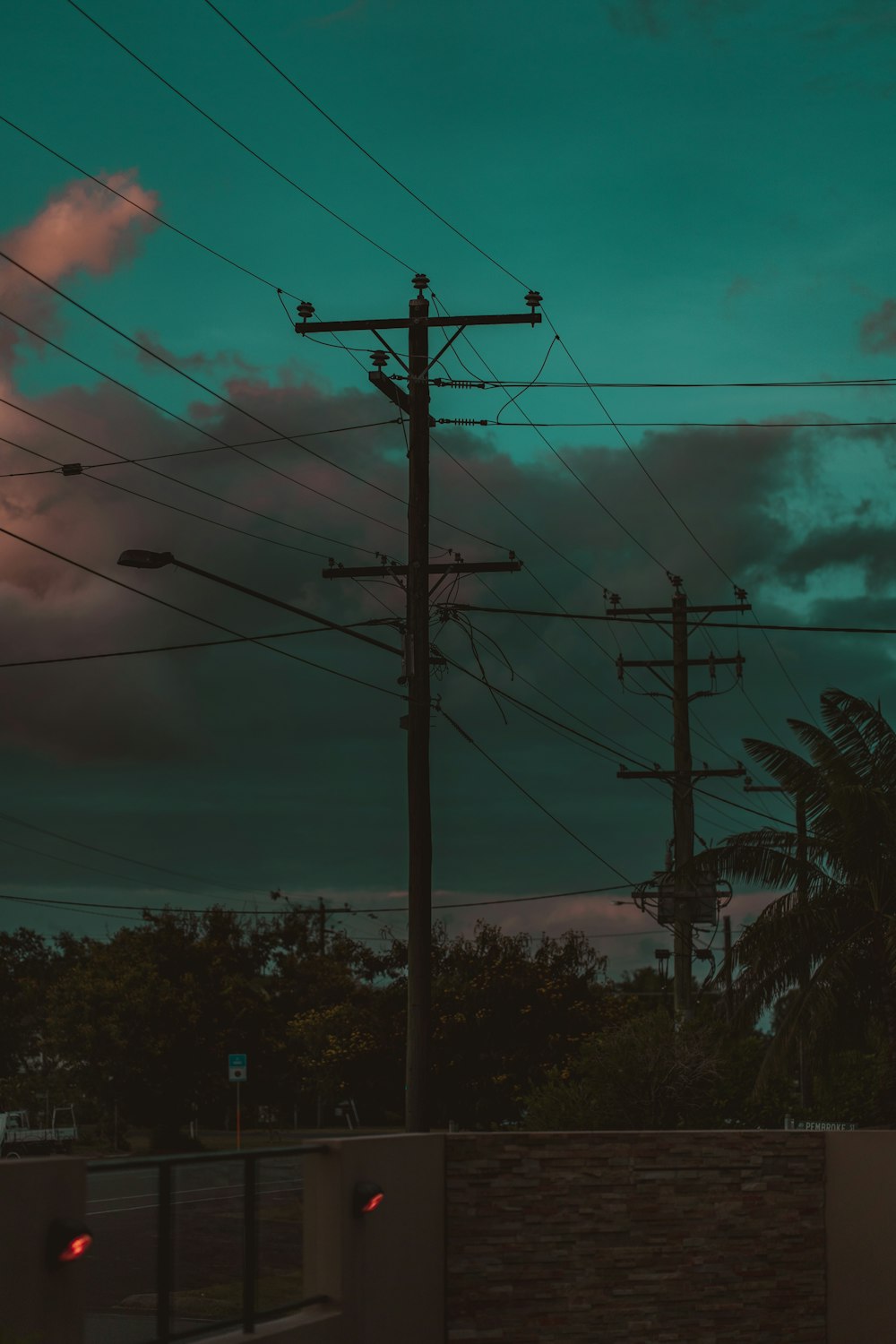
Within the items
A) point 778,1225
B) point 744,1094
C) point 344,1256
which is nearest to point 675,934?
point 744,1094

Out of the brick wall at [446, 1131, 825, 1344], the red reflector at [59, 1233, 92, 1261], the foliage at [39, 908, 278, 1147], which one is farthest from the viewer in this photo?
the foliage at [39, 908, 278, 1147]

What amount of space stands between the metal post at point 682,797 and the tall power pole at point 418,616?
14.6 m

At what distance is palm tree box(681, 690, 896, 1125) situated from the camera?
25.3 metres

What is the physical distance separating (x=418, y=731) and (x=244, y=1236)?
10.6 m

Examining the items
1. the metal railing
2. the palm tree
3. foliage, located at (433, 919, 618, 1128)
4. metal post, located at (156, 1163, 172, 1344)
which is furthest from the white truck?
metal post, located at (156, 1163, 172, 1344)

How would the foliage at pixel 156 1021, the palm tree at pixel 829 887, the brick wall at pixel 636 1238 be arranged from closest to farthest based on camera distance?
the brick wall at pixel 636 1238 → the palm tree at pixel 829 887 → the foliage at pixel 156 1021

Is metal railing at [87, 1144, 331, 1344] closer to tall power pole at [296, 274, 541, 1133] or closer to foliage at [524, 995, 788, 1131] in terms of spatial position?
tall power pole at [296, 274, 541, 1133]

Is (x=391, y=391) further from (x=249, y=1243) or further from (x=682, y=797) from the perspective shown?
(x=682, y=797)

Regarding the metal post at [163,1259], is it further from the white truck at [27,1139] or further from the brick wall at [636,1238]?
the white truck at [27,1139]

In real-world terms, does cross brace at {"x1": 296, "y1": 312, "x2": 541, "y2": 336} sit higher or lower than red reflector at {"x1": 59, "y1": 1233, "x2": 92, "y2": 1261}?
higher

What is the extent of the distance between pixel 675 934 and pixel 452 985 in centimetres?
780

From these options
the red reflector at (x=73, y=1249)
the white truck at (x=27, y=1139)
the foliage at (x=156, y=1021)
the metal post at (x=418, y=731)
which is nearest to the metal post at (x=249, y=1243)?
the red reflector at (x=73, y=1249)

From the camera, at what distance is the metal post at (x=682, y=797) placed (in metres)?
38.2

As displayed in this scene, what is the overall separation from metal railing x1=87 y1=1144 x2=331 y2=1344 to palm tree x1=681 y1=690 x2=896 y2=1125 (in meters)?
14.1
